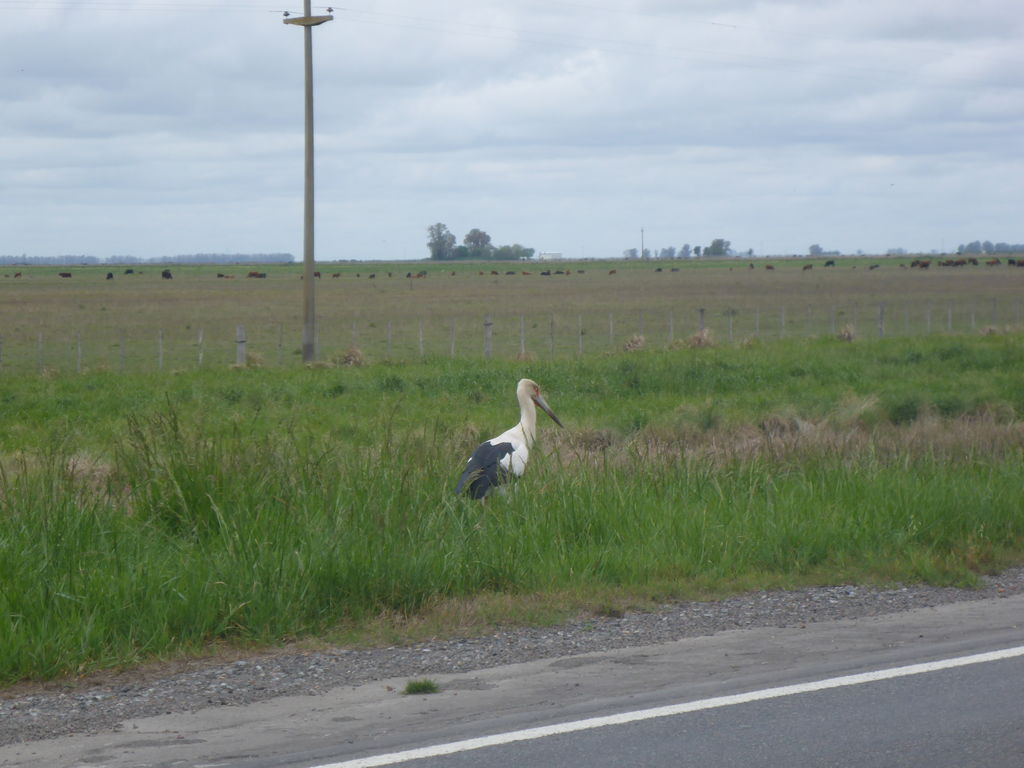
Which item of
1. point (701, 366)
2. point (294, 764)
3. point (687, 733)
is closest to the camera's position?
point (294, 764)

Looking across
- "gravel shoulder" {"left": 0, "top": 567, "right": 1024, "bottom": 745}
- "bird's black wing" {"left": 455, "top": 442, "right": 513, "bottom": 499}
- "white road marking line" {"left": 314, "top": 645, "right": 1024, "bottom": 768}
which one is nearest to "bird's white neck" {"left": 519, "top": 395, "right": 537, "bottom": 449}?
"bird's black wing" {"left": 455, "top": 442, "right": 513, "bottom": 499}

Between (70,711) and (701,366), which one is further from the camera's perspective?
(701,366)

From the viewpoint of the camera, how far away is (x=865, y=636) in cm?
709

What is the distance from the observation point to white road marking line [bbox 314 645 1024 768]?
5.11m

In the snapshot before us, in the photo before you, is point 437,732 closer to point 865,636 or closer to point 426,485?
point 865,636

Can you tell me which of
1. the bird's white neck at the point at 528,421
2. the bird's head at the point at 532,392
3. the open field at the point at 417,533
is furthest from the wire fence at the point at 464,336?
the open field at the point at 417,533

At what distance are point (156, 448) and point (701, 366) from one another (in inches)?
768

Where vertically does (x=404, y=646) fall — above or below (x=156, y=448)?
below

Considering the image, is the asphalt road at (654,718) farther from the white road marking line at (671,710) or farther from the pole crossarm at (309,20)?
the pole crossarm at (309,20)

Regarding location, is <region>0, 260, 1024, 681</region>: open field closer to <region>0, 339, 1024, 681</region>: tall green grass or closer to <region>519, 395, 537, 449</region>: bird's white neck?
<region>0, 339, 1024, 681</region>: tall green grass

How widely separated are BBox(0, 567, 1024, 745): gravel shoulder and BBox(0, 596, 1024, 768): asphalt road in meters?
0.16

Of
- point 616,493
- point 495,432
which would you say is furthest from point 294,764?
point 495,432

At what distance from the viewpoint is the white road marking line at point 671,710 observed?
511 cm

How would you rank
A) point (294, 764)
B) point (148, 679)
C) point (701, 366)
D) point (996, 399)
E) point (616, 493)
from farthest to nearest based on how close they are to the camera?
point (701, 366)
point (996, 399)
point (616, 493)
point (148, 679)
point (294, 764)
